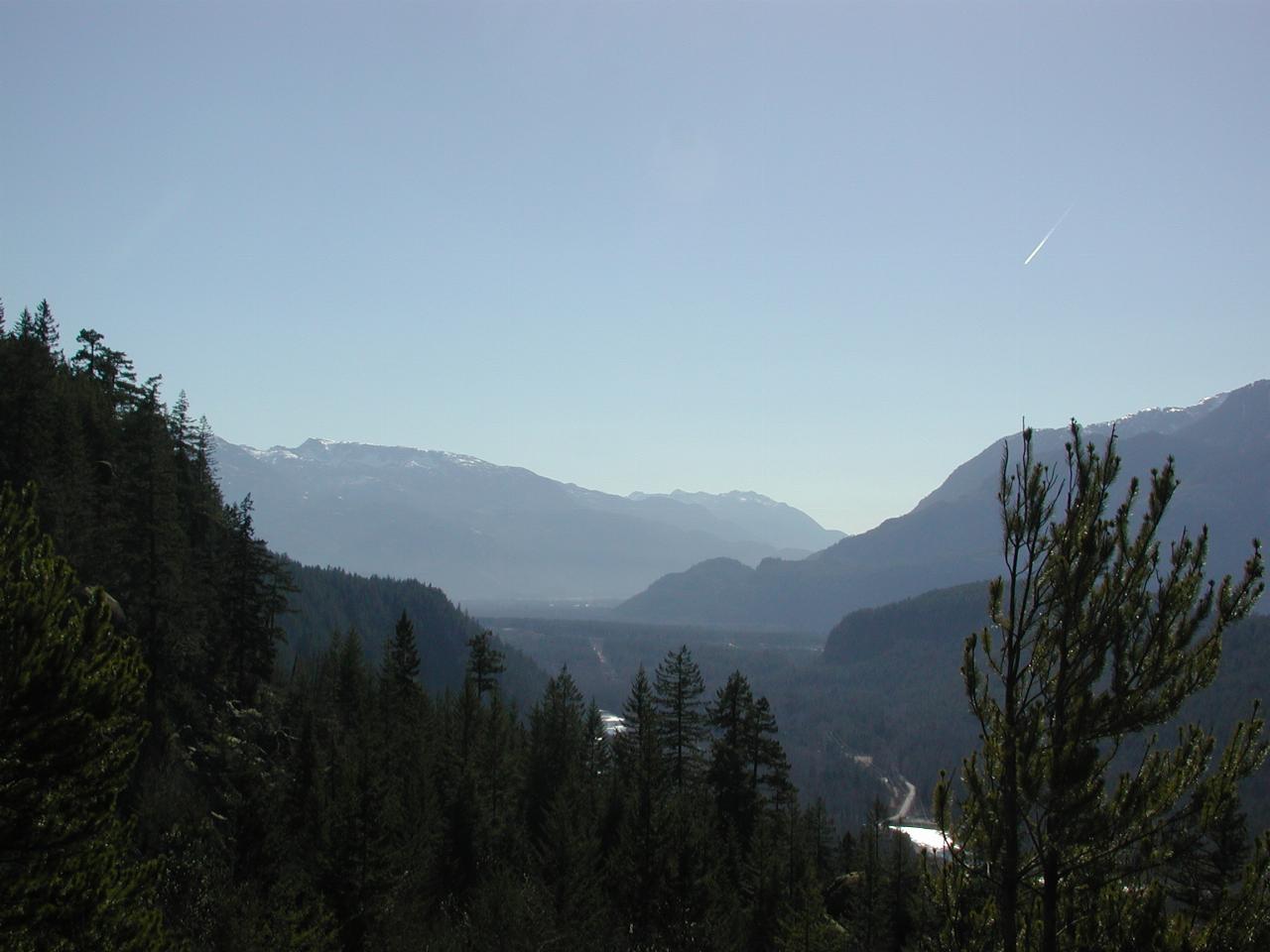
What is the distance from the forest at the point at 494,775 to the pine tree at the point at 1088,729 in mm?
38

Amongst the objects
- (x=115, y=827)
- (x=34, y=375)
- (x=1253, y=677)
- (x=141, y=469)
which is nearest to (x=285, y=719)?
(x=141, y=469)

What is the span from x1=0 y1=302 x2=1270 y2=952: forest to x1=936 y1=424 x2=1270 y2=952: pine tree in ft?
0.12

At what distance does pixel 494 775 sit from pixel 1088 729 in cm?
4157

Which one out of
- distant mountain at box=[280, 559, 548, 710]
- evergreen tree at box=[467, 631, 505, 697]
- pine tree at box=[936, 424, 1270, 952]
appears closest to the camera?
pine tree at box=[936, 424, 1270, 952]

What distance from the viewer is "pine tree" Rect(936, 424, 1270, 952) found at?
399 inches

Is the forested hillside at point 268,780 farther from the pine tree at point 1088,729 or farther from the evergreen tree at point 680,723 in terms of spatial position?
the pine tree at point 1088,729

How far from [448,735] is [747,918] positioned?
82.1 ft

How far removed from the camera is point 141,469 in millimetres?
45000

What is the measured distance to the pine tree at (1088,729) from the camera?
33.3 ft

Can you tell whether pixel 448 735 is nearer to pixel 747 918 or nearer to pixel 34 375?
pixel 747 918

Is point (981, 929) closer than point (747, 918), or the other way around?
point (981, 929)

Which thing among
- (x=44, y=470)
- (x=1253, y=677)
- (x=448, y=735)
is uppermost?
(x=44, y=470)

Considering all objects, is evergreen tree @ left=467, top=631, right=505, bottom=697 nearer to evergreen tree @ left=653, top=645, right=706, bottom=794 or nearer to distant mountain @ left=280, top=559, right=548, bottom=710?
evergreen tree @ left=653, top=645, right=706, bottom=794

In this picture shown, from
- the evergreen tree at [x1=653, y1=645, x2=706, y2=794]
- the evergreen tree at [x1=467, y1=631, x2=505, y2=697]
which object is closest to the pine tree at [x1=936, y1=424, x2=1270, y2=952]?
the evergreen tree at [x1=653, y1=645, x2=706, y2=794]
